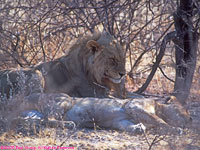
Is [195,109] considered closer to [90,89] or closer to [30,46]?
[90,89]

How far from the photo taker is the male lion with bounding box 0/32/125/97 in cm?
623

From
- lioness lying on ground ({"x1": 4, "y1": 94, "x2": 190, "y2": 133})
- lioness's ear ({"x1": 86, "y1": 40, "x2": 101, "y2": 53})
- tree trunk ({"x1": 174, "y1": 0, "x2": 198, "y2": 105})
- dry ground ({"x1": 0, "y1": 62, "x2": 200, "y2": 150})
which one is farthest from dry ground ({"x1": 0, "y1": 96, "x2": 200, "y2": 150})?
lioness's ear ({"x1": 86, "y1": 40, "x2": 101, "y2": 53})

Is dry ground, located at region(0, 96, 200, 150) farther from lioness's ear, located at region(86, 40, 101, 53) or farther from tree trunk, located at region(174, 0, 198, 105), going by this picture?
lioness's ear, located at region(86, 40, 101, 53)

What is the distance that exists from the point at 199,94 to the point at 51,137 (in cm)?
333

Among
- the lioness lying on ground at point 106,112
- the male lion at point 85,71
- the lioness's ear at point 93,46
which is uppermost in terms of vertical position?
the lioness's ear at point 93,46

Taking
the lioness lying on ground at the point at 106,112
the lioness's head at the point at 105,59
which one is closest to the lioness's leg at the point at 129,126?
the lioness lying on ground at the point at 106,112

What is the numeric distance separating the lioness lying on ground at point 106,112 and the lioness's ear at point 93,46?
3.69 ft

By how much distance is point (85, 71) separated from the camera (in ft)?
21.4

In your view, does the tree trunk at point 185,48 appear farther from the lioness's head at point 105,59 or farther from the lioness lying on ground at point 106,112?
the lioness lying on ground at point 106,112

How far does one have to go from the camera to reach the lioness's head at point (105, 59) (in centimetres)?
622

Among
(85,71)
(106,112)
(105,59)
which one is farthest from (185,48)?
(106,112)

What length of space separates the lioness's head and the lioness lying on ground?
2.89 feet

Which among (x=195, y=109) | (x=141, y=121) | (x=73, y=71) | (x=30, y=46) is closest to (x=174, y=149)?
(x=141, y=121)

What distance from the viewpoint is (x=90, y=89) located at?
6.43 meters
